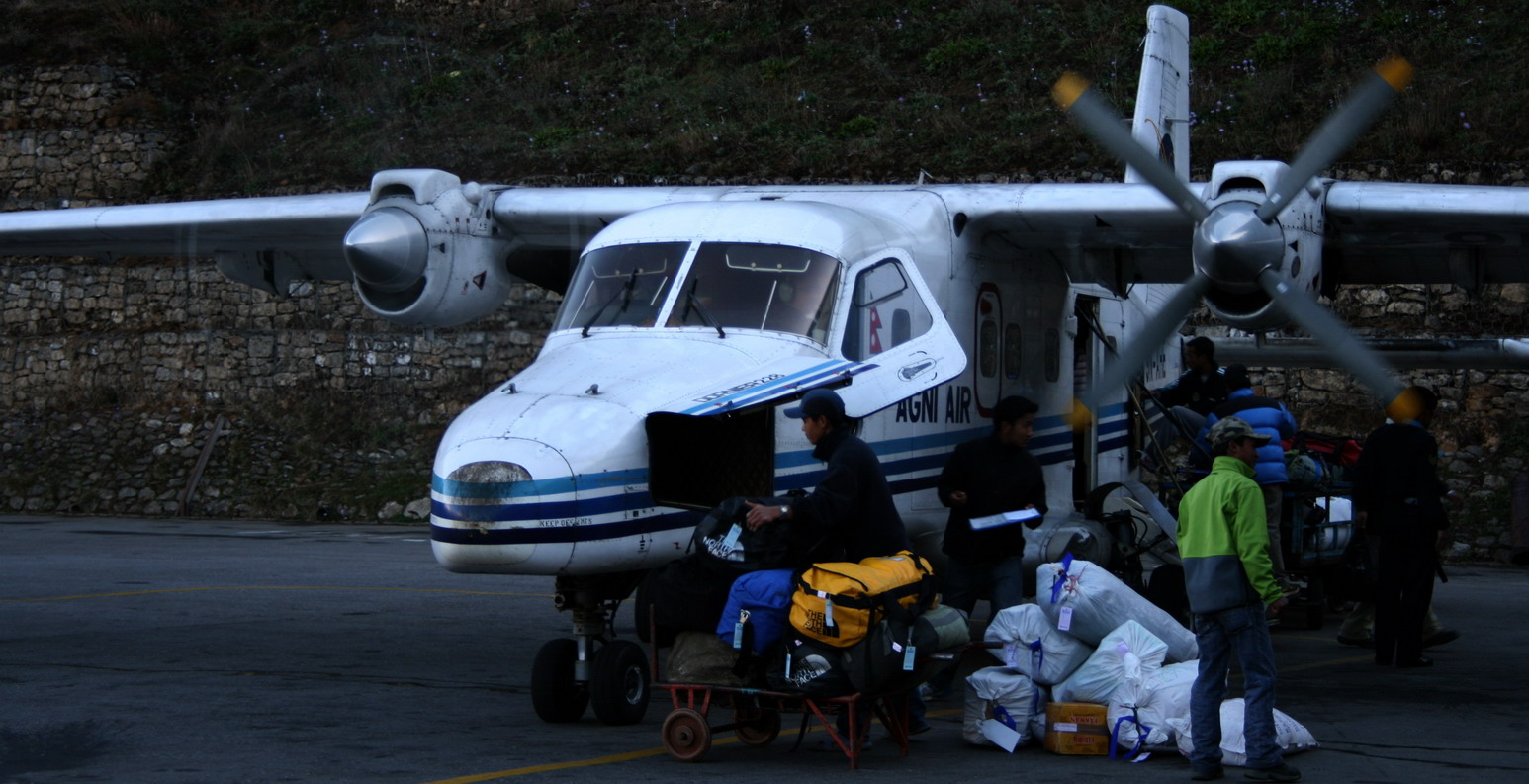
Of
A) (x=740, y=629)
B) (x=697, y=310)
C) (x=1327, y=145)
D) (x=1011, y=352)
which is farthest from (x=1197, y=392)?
Answer: (x=740, y=629)

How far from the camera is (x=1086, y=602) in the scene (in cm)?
824

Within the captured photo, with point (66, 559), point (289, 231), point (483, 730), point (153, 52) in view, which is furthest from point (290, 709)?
point (153, 52)

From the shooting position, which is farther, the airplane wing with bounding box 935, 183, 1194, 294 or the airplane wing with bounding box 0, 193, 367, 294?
the airplane wing with bounding box 0, 193, 367, 294

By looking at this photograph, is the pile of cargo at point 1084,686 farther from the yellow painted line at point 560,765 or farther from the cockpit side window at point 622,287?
the cockpit side window at point 622,287

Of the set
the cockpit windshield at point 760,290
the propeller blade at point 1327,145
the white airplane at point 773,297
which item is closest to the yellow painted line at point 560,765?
the white airplane at point 773,297

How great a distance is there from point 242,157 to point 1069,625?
24591 millimetres

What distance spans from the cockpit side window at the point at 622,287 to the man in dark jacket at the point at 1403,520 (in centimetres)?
491

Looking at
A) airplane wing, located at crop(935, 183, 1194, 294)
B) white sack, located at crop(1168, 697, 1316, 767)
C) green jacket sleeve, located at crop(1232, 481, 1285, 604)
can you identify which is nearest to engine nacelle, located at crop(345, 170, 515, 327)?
airplane wing, located at crop(935, 183, 1194, 294)

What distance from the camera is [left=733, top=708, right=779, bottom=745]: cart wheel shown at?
296 inches

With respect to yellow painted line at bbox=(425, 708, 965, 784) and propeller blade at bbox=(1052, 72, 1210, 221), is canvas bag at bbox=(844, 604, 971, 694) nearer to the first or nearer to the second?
yellow painted line at bbox=(425, 708, 965, 784)

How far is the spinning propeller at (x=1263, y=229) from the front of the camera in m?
9.84

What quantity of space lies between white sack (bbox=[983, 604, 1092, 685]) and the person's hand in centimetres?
161

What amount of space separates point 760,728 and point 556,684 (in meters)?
1.27

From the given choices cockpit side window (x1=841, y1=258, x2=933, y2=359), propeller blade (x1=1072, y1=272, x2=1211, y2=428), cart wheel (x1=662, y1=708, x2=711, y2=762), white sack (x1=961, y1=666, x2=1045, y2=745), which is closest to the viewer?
cart wheel (x1=662, y1=708, x2=711, y2=762)
